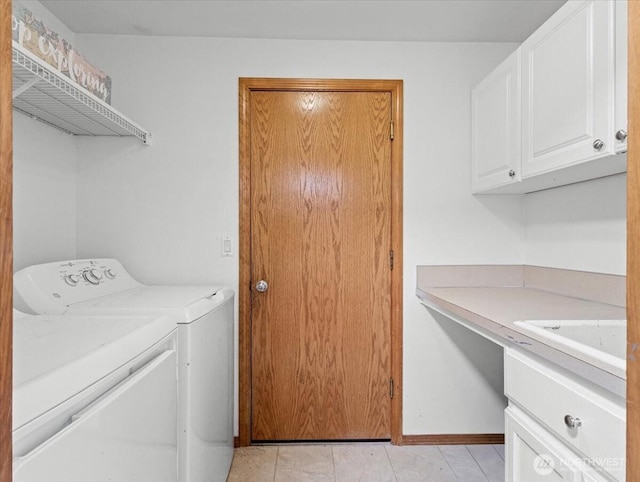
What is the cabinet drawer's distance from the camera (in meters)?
0.80

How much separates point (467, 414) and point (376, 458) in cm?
60

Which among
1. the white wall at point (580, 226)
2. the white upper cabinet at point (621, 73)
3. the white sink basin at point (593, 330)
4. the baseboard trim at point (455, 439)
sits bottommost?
the baseboard trim at point (455, 439)

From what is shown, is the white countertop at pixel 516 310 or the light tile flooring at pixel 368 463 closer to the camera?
the white countertop at pixel 516 310

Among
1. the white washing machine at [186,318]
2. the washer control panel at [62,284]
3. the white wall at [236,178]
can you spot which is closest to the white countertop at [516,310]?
the white wall at [236,178]

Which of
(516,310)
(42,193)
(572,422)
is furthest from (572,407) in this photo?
(42,193)

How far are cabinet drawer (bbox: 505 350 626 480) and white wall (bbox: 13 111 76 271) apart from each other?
6.71ft

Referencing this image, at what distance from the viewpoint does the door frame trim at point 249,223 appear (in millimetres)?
2070

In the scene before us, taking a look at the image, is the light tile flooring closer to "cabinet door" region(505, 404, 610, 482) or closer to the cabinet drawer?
"cabinet door" region(505, 404, 610, 482)

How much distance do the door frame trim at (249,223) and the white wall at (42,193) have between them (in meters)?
0.93

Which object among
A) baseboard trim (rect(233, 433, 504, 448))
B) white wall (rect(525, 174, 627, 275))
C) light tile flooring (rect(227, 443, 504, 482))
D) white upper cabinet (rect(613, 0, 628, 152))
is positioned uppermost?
white upper cabinet (rect(613, 0, 628, 152))

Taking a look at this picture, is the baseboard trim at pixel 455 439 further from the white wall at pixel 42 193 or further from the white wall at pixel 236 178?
the white wall at pixel 42 193

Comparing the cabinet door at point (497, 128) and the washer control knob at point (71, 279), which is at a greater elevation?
the cabinet door at point (497, 128)

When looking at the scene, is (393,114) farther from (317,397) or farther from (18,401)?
(18,401)

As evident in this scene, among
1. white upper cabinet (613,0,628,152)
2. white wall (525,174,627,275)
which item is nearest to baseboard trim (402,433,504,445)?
white wall (525,174,627,275)
